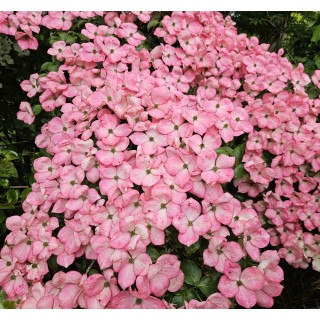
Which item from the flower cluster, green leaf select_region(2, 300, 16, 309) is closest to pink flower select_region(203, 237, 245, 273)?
the flower cluster

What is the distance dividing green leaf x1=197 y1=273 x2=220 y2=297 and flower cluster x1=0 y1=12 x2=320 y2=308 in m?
0.02

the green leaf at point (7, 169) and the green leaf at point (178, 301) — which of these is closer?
the green leaf at point (178, 301)

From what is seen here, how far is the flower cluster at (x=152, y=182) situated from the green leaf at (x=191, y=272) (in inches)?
1.2

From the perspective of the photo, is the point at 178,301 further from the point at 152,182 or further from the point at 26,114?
the point at 26,114

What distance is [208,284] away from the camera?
36.2 inches

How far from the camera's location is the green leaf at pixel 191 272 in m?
0.92

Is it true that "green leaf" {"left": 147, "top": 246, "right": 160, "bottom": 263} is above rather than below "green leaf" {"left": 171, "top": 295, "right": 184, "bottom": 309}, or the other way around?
above

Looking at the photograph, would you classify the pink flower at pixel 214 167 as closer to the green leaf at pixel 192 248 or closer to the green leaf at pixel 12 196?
the green leaf at pixel 192 248

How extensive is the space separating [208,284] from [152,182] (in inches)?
11.5

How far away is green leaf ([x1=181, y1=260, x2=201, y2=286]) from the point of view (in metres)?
0.92

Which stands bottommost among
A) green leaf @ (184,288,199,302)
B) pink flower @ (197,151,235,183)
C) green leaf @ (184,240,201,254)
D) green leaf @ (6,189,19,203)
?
green leaf @ (6,189,19,203)

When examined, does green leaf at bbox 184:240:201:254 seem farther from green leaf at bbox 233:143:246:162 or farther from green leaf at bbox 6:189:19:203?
green leaf at bbox 6:189:19:203

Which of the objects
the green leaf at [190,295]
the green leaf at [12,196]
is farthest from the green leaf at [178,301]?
the green leaf at [12,196]

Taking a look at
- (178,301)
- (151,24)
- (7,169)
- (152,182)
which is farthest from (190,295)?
(151,24)
